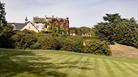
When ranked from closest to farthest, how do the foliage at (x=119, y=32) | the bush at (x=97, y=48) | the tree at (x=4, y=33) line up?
1. the tree at (x=4, y=33)
2. the bush at (x=97, y=48)
3. the foliage at (x=119, y=32)

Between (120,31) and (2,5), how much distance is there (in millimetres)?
43306

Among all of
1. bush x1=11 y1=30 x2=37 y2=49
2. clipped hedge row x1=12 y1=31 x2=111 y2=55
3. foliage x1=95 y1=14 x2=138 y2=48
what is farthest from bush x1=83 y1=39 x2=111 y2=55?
foliage x1=95 y1=14 x2=138 y2=48

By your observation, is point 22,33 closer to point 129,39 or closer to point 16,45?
point 16,45

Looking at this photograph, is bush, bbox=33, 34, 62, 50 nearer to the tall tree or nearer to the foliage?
the tall tree

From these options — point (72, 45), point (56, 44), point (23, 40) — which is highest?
point (23, 40)

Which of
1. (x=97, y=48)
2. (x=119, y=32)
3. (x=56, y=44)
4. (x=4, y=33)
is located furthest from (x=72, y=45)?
(x=119, y=32)

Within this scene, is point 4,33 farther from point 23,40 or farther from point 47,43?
point 47,43

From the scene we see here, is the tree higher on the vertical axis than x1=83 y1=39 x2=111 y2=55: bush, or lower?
higher

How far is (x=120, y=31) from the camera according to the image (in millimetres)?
102812

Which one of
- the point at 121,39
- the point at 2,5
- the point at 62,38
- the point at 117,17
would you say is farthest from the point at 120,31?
the point at 2,5

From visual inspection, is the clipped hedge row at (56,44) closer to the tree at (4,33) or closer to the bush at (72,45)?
the bush at (72,45)

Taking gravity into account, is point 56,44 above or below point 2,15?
below

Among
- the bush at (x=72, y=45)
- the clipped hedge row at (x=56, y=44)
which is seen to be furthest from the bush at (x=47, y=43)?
the bush at (x=72, y=45)

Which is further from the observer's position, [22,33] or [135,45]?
[135,45]
